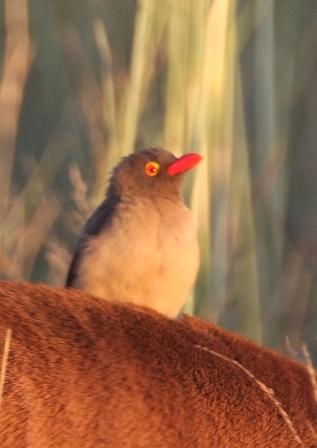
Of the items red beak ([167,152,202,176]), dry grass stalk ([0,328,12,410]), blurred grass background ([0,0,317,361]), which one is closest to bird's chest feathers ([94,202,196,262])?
red beak ([167,152,202,176])

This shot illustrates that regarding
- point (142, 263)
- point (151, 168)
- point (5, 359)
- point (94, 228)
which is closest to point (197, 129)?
point (151, 168)

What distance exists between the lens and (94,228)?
2.09 meters

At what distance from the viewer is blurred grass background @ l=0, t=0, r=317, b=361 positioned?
7.94ft

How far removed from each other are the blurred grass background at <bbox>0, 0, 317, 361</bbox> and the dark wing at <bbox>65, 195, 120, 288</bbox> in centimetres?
32

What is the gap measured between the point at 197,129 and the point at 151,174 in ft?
0.72

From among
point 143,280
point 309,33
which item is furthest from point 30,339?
point 309,33

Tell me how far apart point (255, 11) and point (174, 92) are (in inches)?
11.7

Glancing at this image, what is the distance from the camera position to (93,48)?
326 centimetres

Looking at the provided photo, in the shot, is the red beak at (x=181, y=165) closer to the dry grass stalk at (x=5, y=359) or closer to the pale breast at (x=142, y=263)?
the pale breast at (x=142, y=263)

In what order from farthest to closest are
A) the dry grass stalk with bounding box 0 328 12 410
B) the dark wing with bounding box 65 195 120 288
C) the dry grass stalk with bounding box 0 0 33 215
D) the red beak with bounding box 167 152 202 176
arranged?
1. the dry grass stalk with bounding box 0 0 33 215
2. the red beak with bounding box 167 152 202 176
3. the dark wing with bounding box 65 195 120 288
4. the dry grass stalk with bounding box 0 328 12 410

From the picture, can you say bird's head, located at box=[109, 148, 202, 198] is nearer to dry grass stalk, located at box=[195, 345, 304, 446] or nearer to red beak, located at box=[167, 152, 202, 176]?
red beak, located at box=[167, 152, 202, 176]

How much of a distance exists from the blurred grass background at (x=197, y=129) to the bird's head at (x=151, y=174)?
151 mm

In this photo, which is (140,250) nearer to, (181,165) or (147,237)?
(147,237)

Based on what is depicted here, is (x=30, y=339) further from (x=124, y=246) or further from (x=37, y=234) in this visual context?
(x=37, y=234)
